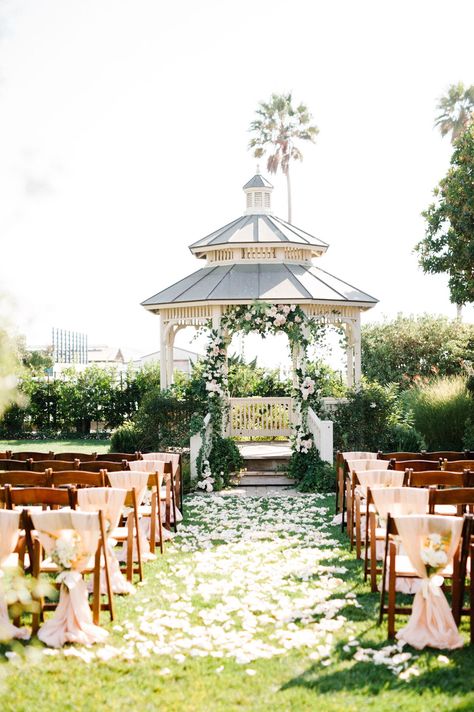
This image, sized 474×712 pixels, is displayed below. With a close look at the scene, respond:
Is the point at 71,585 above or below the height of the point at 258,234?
below

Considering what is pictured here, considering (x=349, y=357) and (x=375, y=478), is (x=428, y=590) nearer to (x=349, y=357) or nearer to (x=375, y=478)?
(x=375, y=478)

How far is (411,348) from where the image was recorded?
1075 inches

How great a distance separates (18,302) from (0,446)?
2287 centimetres

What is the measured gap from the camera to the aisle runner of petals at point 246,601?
5.68 m

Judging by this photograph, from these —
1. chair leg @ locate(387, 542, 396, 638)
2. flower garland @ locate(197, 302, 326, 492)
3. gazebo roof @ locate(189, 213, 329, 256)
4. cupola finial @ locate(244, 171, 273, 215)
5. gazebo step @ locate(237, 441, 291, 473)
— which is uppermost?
cupola finial @ locate(244, 171, 273, 215)

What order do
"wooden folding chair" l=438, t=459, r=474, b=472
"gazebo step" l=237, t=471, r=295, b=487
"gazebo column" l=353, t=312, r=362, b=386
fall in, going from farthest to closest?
"gazebo column" l=353, t=312, r=362, b=386
"gazebo step" l=237, t=471, r=295, b=487
"wooden folding chair" l=438, t=459, r=474, b=472

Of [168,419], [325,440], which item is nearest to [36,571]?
[325,440]

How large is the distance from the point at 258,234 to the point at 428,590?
12959 millimetres

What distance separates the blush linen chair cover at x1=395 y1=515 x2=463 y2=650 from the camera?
226 inches

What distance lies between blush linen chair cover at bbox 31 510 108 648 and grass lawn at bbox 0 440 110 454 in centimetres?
1554

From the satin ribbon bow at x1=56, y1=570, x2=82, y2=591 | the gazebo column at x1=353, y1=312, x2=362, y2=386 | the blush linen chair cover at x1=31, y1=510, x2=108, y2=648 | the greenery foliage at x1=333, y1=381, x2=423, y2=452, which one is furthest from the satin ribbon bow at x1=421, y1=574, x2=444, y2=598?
the gazebo column at x1=353, y1=312, x2=362, y2=386

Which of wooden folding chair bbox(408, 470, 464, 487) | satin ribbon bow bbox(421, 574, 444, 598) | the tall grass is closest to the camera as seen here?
satin ribbon bow bbox(421, 574, 444, 598)

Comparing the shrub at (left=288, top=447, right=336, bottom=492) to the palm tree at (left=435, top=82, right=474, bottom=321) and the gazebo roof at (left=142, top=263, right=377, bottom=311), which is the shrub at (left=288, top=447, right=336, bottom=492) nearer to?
the gazebo roof at (left=142, top=263, right=377, bottom=311)

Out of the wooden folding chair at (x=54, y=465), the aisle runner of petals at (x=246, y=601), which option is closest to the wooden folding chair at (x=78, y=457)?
the wooden folding chair at (x=54, y=465)
